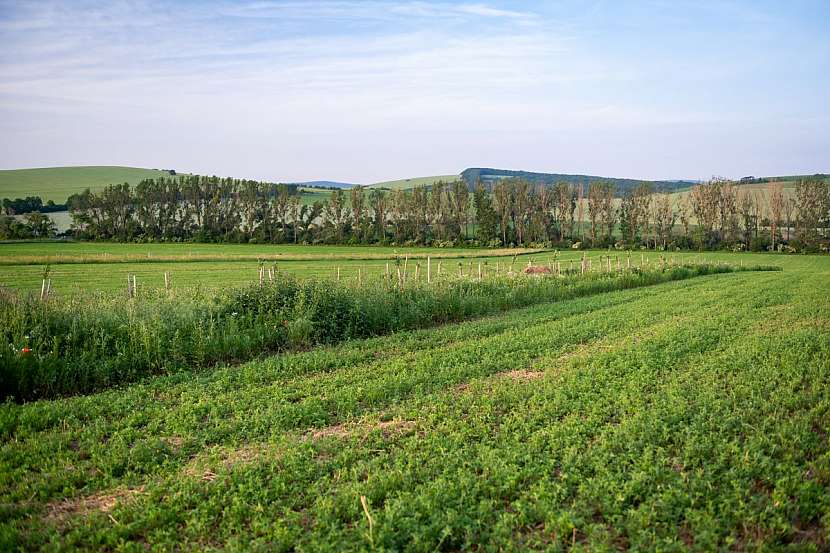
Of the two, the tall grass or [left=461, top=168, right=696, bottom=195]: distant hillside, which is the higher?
[left=461, top=168, right=696, bottom=195]: distant hillside

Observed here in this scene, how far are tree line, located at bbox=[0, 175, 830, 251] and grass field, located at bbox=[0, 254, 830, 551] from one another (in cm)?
7550

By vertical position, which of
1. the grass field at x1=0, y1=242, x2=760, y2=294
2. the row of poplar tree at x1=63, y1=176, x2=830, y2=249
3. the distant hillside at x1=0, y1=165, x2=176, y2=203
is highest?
the distant hillside at x1=0, y1=165, x2=176, y2=203

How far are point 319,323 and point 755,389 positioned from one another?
9.57 m

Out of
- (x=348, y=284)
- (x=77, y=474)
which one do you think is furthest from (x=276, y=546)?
(x=348, y=284)

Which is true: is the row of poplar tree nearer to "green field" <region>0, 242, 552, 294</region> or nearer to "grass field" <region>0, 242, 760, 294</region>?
"grass field" <region>0, 242, 760, 294</region>

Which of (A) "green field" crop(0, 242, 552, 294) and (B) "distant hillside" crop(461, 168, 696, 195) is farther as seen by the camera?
(B) "distant hillside" crop(461, 168, 696, 195)

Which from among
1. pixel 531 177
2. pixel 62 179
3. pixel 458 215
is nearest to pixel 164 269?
pixel 458 215

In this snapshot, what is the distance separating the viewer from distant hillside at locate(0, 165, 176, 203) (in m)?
111

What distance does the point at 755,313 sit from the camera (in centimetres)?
1852

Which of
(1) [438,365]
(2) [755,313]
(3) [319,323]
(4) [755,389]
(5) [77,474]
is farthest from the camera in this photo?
(2) [755,313]

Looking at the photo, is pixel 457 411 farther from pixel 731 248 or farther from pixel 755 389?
pixel 731 248

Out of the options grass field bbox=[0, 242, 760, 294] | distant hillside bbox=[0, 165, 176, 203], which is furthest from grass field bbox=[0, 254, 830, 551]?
distant hillside bbox=[0, 165, 176, 203]

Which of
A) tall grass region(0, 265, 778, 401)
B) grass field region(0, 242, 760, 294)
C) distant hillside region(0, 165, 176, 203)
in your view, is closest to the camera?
tall grass region(0, 265, 778, 401)

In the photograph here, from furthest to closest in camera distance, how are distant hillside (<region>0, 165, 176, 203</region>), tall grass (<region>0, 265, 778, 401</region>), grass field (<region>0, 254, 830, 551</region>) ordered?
distant hillside (<region>0, 165, 176, 203</region>)
tall grass (<region>0, 265, 778, 401</region>)
grass field (<region>0, 254, 830, 551</region>)
